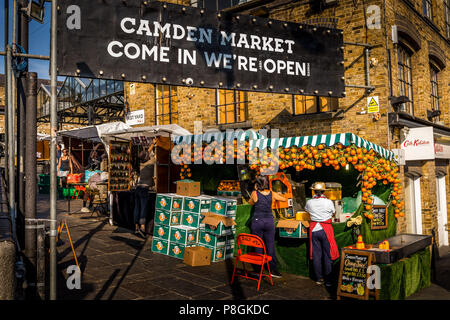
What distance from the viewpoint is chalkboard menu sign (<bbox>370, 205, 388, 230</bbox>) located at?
293 inches

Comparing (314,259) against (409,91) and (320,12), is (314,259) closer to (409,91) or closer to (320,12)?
(320,12)

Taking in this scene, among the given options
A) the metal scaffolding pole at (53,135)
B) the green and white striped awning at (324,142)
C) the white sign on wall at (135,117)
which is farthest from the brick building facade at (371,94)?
the metal scaffolding pole at (53,135)

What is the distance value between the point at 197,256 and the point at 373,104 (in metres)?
5.99

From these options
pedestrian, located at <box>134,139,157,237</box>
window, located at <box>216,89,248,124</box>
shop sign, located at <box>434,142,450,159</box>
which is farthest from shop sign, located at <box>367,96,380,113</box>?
pedestrian, located at <box>134,139,157,237</box>

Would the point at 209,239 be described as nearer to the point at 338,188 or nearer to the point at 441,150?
the point at 338,188

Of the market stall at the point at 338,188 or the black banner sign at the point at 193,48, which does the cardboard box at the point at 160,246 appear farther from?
the black banner sign at the point at 193,48

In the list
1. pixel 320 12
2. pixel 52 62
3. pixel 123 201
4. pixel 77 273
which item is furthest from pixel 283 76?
pixel 123 201

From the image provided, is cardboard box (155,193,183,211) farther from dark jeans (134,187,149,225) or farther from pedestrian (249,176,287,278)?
pedestrian (249,176,287,278)

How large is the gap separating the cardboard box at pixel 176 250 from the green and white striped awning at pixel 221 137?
2.88 m

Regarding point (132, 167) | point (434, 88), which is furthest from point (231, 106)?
point (434, 88)

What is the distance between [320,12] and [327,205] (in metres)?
6.68

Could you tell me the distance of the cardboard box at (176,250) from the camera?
818cm

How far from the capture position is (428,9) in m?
13.7
